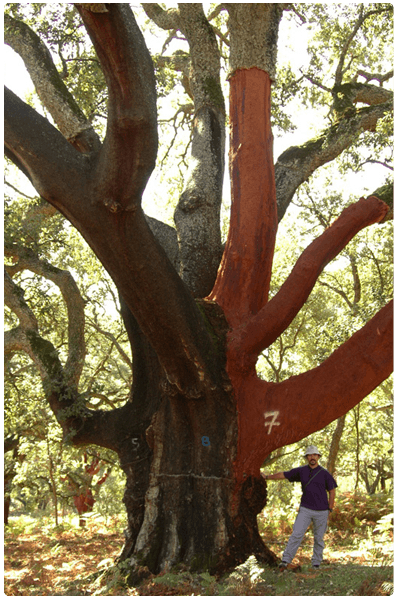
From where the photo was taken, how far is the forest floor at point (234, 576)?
459 cm

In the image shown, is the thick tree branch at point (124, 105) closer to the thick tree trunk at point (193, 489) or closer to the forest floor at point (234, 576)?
the thick tree trunk at point (193, 489)

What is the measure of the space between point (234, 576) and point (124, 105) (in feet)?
14.0

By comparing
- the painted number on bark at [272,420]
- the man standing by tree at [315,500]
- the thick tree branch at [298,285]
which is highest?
the thick tree branch at [298,285]

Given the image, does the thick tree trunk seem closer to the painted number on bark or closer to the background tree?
the background tree

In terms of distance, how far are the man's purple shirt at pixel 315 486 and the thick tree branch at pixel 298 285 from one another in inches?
59.1

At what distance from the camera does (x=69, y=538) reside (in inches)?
418

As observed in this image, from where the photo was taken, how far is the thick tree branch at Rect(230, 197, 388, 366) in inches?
238

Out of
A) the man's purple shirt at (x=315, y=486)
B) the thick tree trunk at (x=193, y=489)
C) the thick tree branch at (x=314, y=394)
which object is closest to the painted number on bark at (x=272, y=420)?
the thick tree branch at (x=314, y=394)

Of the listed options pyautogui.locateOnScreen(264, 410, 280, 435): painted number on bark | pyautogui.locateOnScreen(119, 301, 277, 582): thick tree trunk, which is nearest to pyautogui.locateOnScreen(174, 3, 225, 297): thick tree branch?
pyautogui.locateOnScreen(119, 301, 277, 582): thick tree trunk

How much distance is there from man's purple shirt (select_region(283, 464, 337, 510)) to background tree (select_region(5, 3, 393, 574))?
2.08 ft

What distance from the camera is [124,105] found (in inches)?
165

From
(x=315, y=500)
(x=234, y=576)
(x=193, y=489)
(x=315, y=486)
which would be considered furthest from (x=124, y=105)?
(x=315, y=500)

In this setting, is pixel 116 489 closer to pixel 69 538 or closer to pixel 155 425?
pixel 69 538
